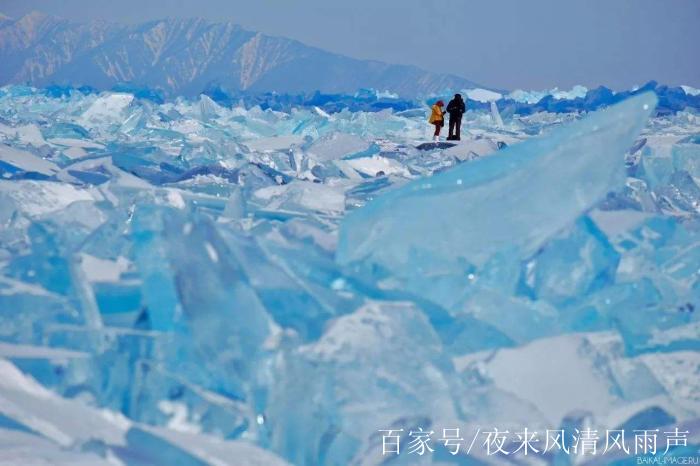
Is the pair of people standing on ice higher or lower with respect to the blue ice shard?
lower

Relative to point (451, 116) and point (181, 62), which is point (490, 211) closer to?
point (451, 116)

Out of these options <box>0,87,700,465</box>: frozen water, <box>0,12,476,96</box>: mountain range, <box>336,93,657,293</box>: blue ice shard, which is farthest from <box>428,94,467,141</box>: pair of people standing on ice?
<box>0,12,476,96</box>: mountain range

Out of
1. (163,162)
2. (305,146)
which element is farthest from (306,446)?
(305,146)

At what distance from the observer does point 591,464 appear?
3.90 ft

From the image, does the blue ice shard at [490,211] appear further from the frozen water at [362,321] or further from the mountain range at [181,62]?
the mountain range at [181,62]

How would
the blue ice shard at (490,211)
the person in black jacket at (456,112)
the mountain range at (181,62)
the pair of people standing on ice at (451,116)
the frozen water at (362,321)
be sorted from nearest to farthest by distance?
the frozen water at (362,321) < the blue ice shard at (490,211) < the pair of people standing on ice at (451,116) < the person in black jacket at (456,112) < the mountain range at (181,62)

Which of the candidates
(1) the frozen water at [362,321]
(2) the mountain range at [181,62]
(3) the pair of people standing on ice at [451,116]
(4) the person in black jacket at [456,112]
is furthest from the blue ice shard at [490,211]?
(2) the mountain range at [181,62]

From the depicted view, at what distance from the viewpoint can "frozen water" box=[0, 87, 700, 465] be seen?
1.18 metres

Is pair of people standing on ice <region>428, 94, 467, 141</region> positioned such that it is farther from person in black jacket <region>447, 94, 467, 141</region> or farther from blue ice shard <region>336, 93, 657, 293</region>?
blue ice shard <region>336, 93, 657, 293</region>

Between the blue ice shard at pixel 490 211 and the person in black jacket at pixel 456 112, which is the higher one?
the blue ice shard at pixel 490 211

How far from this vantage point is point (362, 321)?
4.10 feet

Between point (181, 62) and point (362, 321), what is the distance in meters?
73.1

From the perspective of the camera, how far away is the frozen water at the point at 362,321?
118 centimetres

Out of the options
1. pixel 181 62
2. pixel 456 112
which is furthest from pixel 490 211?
pixel 181 62
